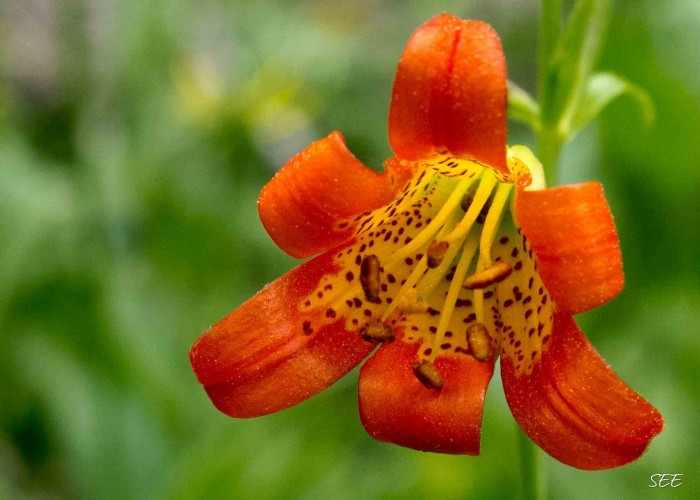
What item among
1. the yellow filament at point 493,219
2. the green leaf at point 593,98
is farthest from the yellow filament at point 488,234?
the green leaf at point 593,98

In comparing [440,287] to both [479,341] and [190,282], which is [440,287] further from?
[190,282]

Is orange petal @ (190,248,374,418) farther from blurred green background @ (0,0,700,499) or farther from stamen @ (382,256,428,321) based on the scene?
blurred green background @ (0,0,700,499)

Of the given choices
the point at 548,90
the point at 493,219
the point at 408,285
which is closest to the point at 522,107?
the point at 548,90

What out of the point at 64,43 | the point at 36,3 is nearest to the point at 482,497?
the point at 64,43

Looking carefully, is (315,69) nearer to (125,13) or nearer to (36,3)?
(125,13)

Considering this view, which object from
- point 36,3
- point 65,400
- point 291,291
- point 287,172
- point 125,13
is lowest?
point 65,400

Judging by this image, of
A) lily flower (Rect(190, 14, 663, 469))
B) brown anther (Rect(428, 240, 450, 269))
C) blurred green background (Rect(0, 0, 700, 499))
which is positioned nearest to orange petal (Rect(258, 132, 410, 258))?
lily flower (Rect(190, 14, 663, 469))
